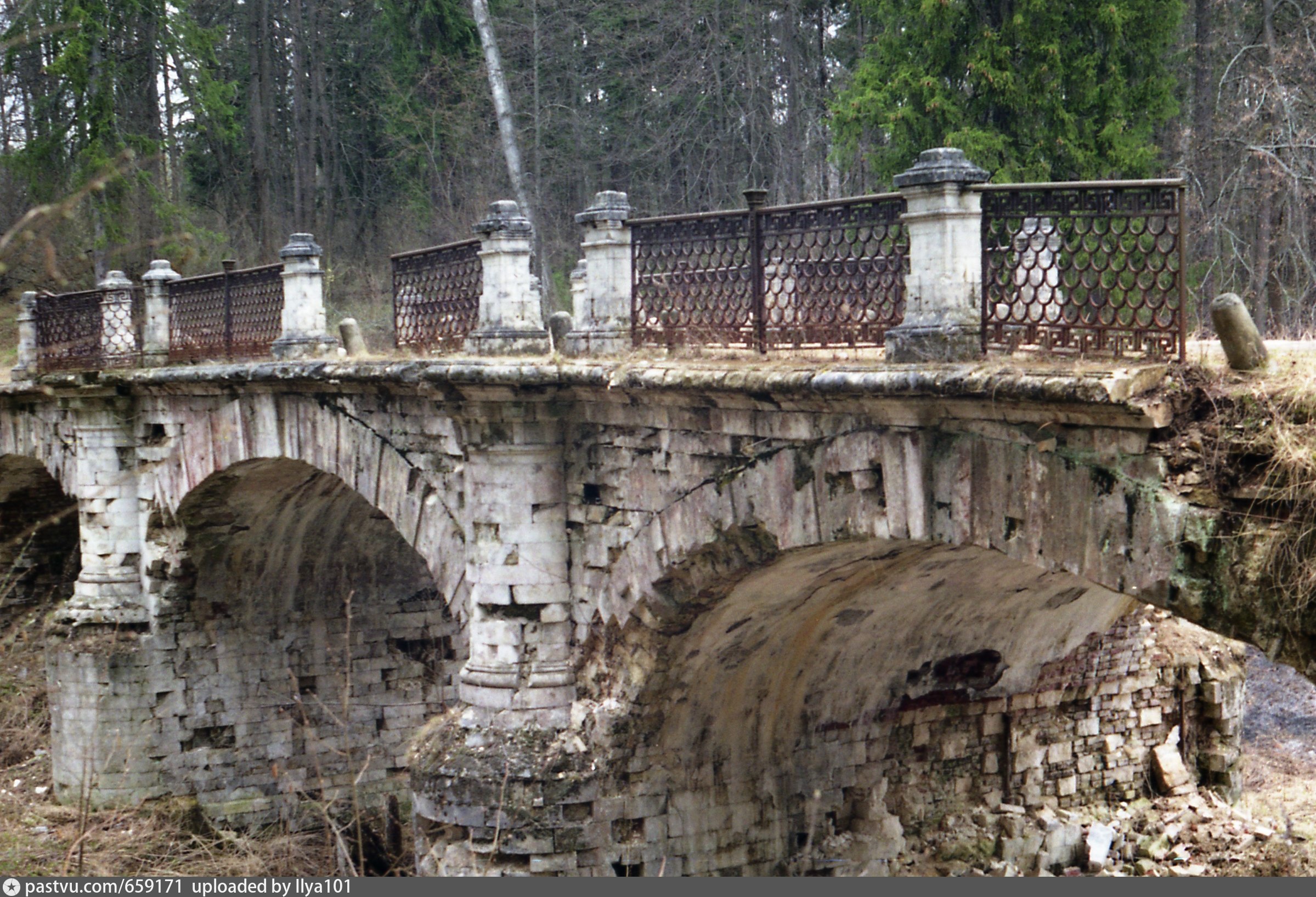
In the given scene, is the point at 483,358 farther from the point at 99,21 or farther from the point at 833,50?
the point at 99,21

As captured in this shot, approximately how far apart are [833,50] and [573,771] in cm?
1485

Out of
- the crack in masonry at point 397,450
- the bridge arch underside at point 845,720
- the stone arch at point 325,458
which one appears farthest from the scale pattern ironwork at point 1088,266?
the stone arch at point 325,458

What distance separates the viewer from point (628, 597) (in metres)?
8.73

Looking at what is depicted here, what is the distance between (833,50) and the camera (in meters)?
21.1

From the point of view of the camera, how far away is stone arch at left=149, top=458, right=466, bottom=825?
554 inches

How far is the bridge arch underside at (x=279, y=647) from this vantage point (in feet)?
46.0

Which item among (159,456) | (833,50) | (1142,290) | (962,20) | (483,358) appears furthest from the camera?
(833,50)

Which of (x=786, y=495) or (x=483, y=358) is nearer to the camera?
(x=786, y=495)

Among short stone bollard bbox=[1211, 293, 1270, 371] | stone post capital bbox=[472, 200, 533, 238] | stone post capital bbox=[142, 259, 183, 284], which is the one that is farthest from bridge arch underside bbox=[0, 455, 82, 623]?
short stone bollard bbox=[1211, 293, 1270, 371]

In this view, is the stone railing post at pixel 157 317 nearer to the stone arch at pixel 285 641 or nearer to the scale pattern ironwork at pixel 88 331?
the scale pattern ironwork at pixel 88 331

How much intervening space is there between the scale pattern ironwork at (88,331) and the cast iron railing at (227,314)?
0.78 m

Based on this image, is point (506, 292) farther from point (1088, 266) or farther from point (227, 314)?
point (227, 314)

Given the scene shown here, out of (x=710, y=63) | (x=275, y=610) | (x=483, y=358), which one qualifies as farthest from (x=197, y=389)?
(x=710, y=63)

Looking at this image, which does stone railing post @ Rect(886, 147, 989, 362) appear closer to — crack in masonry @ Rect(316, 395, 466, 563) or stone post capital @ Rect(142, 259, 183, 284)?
crack in masonry @ Rect(316, 395, 466, 563)
